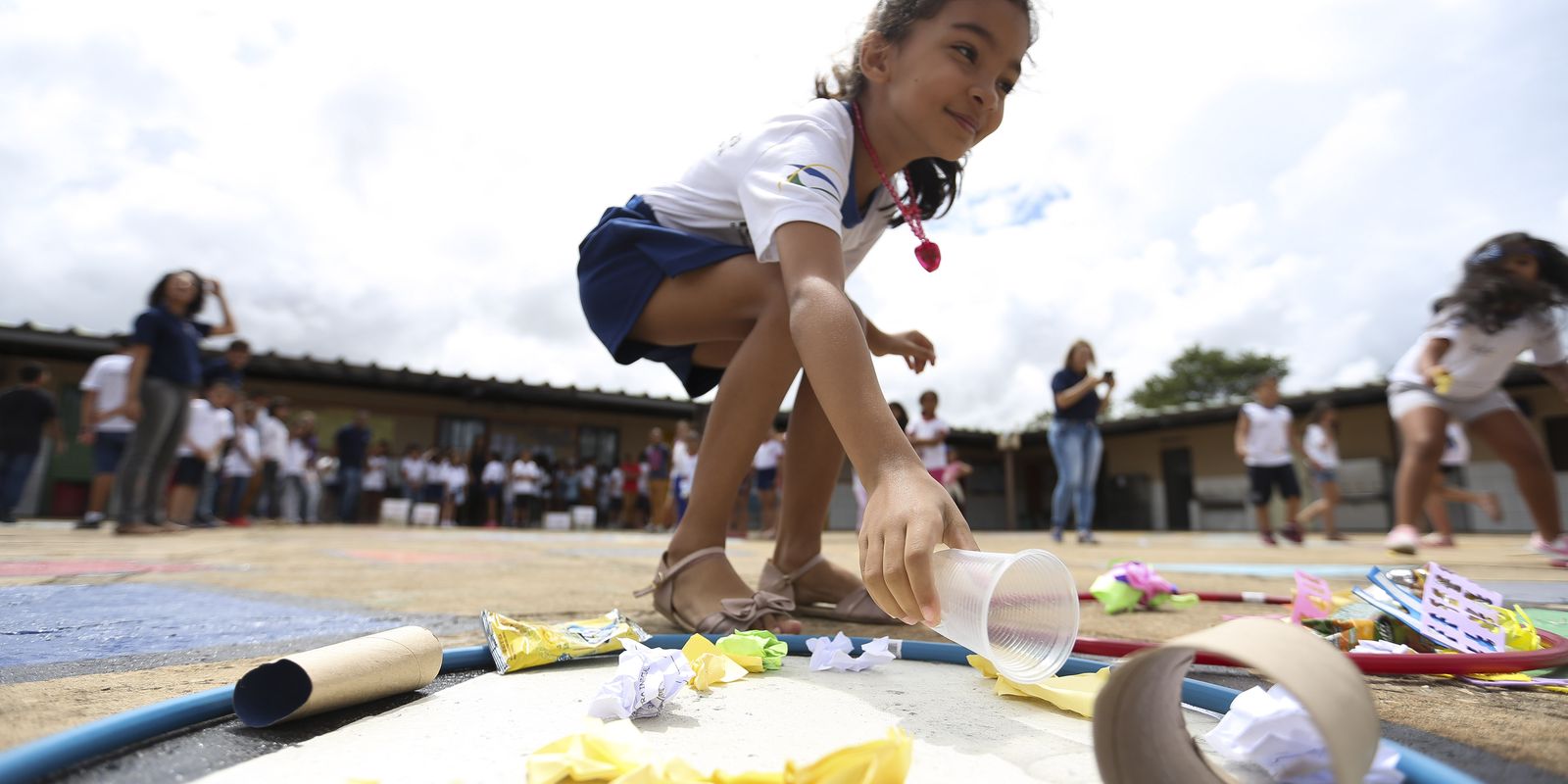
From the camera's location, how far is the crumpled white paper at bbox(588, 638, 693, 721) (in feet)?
2.78

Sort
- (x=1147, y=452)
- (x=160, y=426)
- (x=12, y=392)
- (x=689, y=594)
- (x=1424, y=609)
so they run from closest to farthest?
(x=1424, y=609)
(x=689, y=594)
(x=160, y=426)
(x=12, y=392)
(x=1147, y=452)

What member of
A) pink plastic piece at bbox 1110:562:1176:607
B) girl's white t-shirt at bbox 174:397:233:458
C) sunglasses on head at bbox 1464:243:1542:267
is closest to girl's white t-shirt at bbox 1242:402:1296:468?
sunglasses on head at bbox 1464:243:1542:267

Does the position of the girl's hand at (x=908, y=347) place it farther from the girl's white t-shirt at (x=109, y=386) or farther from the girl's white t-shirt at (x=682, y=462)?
the girl's white t-shirt at (x=682, y=462)

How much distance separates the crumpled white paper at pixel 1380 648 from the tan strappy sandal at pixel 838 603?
30.4 inches

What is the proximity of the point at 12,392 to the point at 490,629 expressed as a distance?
7.40 metres

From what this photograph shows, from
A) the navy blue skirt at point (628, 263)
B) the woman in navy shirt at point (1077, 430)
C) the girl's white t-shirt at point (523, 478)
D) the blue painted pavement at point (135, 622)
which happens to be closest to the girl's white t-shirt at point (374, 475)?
the girl's white t-shirt at point (523, 478)

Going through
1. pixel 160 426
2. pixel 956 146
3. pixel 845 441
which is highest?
pixel 956 146

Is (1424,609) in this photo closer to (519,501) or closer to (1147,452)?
(519,501)

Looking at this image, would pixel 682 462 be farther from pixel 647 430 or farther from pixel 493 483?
pixel 647 430

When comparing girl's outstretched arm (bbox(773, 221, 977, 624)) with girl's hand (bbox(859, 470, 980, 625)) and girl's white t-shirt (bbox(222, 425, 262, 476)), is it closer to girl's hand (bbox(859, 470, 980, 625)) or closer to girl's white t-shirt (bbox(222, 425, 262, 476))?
girl's hand (bbox(859, 470, 980, 625))

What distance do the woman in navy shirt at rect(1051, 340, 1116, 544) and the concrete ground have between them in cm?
289

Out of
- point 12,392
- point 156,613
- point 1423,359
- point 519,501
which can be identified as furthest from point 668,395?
point 156,613

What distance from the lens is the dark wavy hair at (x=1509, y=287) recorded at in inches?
137

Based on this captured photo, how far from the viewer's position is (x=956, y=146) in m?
1.54
